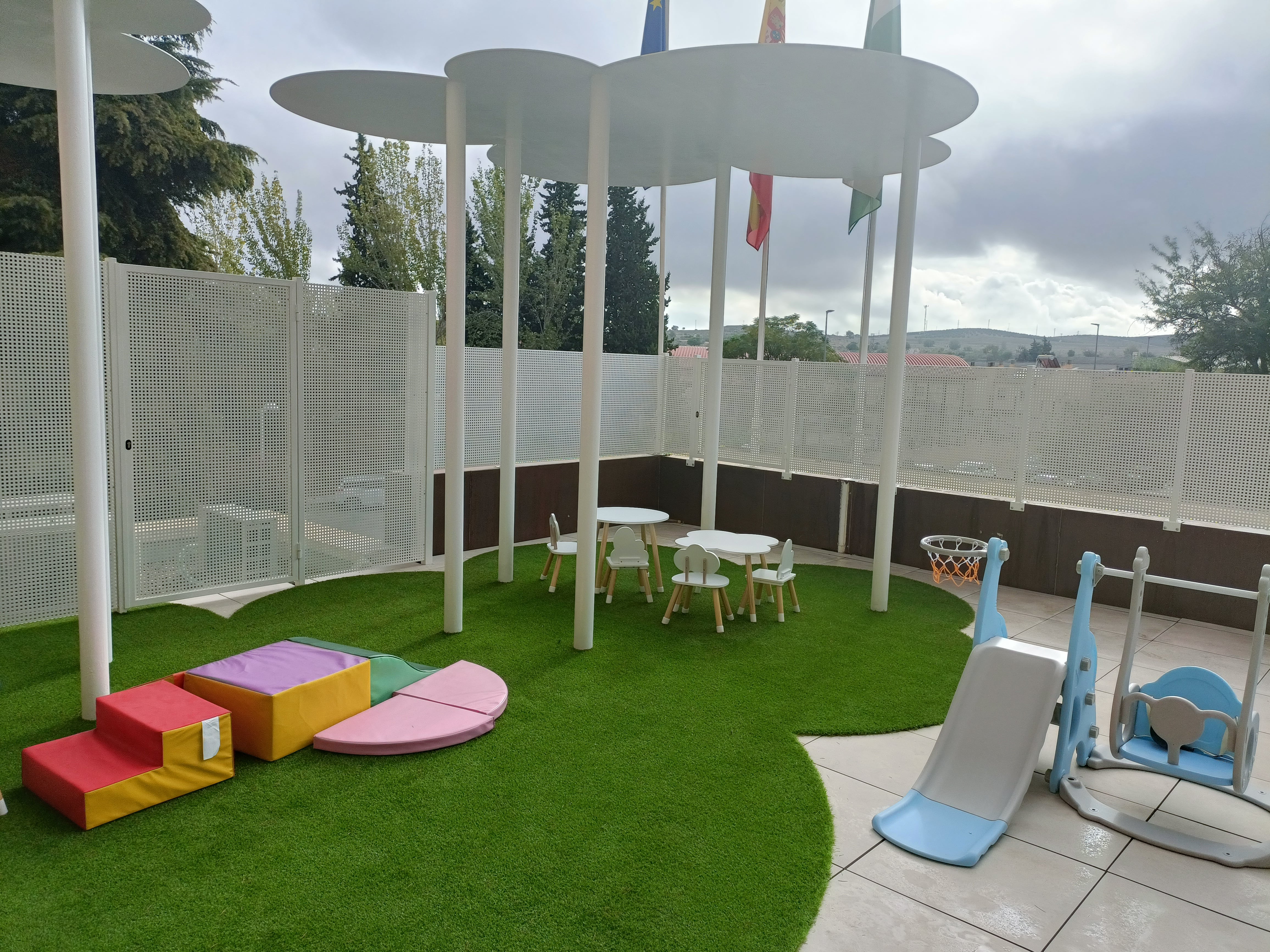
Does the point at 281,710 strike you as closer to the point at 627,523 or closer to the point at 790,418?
the point at 627,523

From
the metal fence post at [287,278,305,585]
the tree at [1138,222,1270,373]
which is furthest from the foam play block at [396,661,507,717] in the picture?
the tree at [1138,222,1270,373]

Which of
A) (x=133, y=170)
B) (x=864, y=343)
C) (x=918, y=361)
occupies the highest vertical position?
(x=133, y=170)

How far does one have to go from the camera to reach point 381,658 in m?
5.35

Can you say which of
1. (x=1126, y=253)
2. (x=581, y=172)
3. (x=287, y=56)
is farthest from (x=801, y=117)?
(x=1126, y=253)

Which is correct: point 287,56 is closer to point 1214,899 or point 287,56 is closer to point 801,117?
point 801,117

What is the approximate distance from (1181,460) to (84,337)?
28.9 ft

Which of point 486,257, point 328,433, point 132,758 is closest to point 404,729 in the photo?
point 132,758

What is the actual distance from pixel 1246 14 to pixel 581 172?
3826 cm

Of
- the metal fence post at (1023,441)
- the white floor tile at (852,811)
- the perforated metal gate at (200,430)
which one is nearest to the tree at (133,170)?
the perforated metal gate at (200,430)

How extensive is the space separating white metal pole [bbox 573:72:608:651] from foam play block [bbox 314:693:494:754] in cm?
155

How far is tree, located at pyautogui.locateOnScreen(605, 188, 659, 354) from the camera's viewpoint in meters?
41.9

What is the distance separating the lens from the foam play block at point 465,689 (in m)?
5.05

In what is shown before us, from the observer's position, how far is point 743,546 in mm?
7477

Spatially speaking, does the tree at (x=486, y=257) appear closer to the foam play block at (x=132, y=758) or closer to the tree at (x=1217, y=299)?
the tree at (x=1217, y=299)
